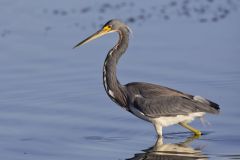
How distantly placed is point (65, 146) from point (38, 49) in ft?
13.5

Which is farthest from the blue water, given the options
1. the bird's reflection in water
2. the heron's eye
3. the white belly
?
the heron's eye

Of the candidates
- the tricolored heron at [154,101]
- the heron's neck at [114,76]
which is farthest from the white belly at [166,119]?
the heron's neck at [114,76]

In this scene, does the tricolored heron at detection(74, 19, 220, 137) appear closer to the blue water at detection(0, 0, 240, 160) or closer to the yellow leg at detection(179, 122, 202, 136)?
the yellow leg at detection(179, 122, 202, 136)

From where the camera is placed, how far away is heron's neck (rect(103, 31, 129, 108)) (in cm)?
1133

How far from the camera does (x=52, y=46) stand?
14.8m

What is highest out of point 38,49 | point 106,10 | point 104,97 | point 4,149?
point 106,10

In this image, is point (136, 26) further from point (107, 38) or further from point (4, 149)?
point (4, 149)

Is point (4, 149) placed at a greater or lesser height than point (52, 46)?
lesser

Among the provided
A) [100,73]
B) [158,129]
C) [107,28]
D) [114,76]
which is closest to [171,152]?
[158,129]

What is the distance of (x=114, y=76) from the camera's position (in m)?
11.4


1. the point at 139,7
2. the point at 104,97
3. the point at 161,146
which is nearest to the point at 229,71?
the point at 104,97

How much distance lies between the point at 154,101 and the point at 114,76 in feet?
2.11

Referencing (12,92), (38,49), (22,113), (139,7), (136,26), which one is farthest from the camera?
(139,7)

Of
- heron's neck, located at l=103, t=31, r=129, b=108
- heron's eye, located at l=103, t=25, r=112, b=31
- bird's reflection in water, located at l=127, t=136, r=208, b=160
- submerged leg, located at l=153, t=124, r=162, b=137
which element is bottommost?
bird's reflection in water, located at l=127, t=136, r=208, b=160
